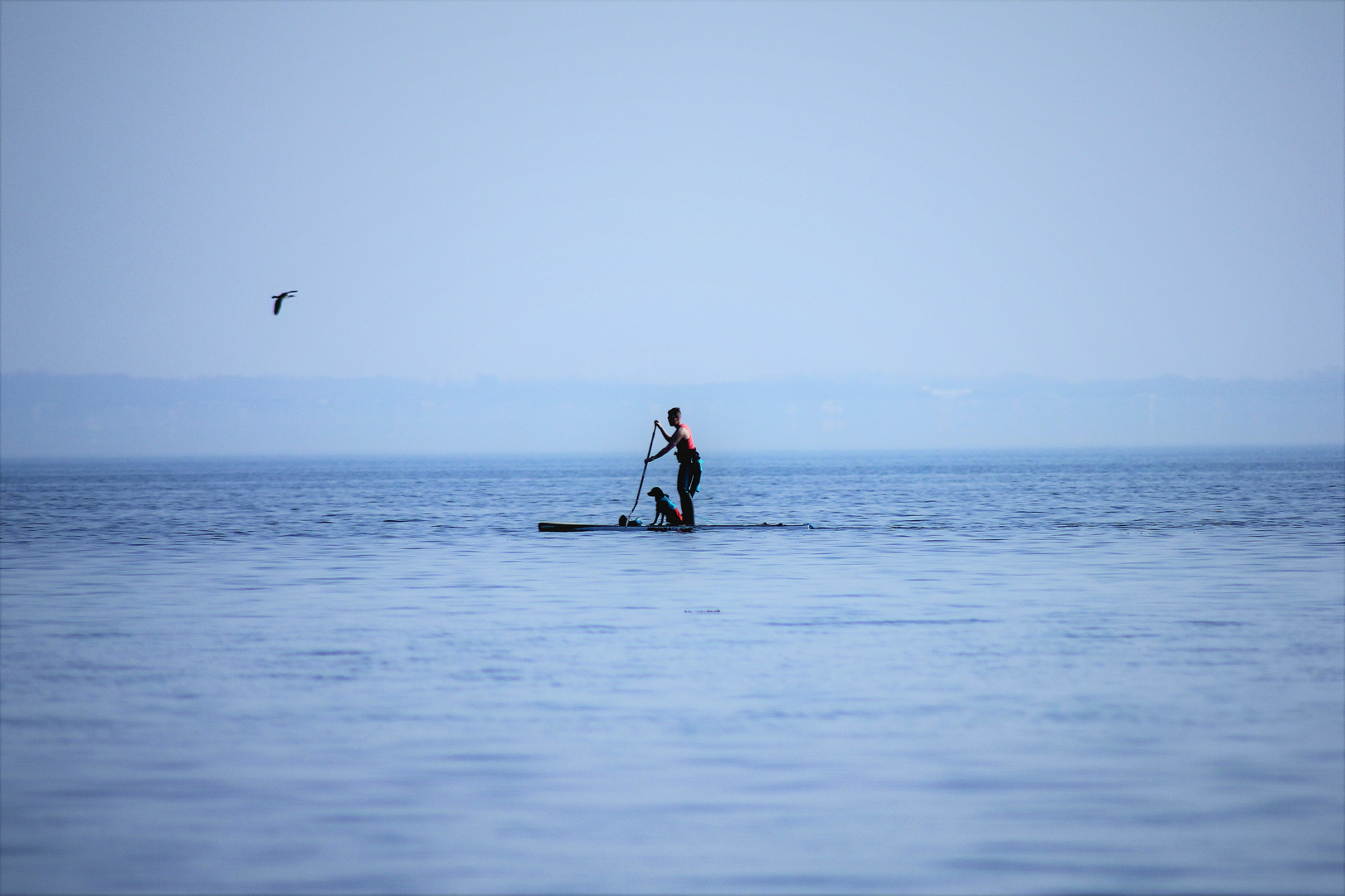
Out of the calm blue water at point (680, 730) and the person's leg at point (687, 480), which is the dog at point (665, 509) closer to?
the person's leg at point (687, 480)

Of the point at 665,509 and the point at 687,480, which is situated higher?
the point at 687,480

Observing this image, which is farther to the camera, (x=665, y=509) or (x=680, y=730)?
(x=665, y=509)

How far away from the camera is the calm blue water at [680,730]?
20.2 ft

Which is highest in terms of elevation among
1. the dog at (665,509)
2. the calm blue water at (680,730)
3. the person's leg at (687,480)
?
the person's leg at (687,480)

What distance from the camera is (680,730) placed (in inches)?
348

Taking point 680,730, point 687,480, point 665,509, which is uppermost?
point 687,480

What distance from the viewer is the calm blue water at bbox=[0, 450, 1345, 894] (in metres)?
6.14

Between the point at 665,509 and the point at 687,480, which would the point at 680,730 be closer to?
the point at 687,480

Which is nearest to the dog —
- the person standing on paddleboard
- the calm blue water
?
the person standing on paddleboard

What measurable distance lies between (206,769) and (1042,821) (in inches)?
181

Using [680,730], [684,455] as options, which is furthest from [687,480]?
[680,730]

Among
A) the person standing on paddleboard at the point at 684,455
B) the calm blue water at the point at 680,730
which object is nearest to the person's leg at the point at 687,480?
the person standing on paddleboard at the point at 684,455

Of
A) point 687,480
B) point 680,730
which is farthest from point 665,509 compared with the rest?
point 680,730

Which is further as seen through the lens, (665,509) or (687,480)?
(665,509)
